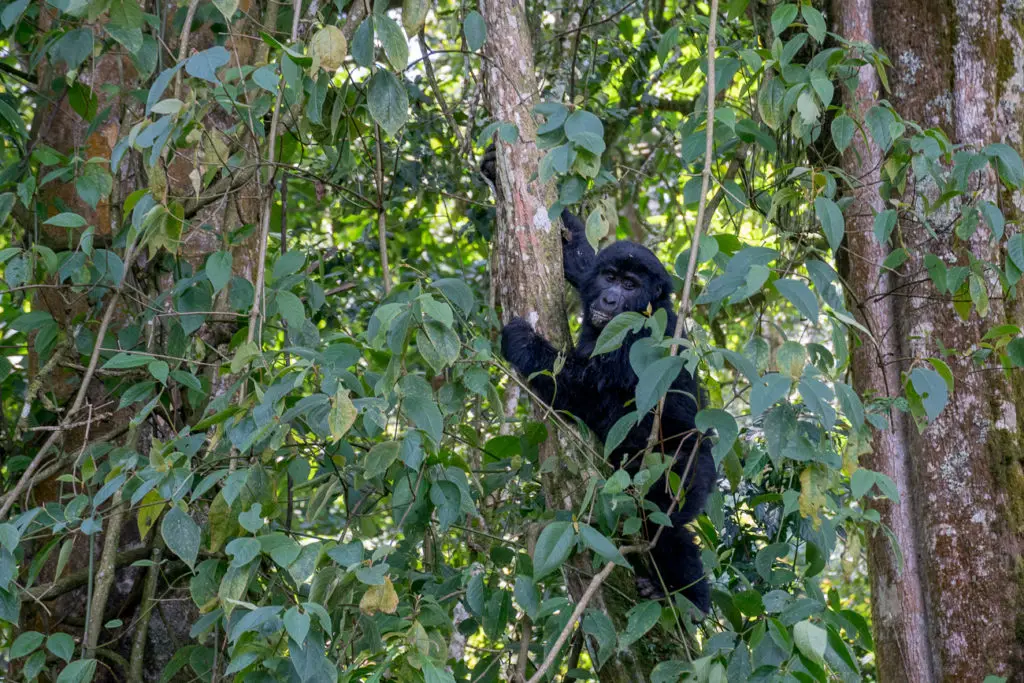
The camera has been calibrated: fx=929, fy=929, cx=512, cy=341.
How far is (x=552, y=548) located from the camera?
2439mm

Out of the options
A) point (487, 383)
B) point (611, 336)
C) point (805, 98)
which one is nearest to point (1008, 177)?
point (805, 98)

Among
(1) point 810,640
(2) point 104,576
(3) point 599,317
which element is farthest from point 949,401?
(2) point 104,576

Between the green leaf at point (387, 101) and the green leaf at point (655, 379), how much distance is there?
1.02m

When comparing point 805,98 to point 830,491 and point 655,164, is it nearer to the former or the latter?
point 830,491

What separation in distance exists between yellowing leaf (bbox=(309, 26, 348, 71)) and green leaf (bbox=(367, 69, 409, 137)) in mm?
141

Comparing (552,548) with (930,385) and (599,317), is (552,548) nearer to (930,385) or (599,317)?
(930,385)

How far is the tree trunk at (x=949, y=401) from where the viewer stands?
4.18 metres

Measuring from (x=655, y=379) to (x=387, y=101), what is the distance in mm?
1131

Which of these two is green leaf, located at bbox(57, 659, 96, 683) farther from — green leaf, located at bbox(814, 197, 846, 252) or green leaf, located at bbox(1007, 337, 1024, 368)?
green leaf, located at bbox(1007, 337, 1024, 368)

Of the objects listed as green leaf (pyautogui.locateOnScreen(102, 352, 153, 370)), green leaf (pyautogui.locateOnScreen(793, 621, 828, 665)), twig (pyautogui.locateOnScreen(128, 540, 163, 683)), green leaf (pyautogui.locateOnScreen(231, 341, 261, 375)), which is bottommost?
twig (pyautogui.locateOnScreen(128, 540, 163, 683))

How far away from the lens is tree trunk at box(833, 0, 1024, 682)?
13.7 feet

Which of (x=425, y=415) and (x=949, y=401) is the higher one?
(x=425, y=415)

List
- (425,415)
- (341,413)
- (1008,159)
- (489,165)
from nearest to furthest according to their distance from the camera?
(341,413) → (425,415) → (1008,159) → (489,165)

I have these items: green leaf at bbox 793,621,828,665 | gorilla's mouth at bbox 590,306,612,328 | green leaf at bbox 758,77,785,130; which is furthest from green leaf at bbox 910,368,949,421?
gorilla's mouth at bbox 590,306,612,328
